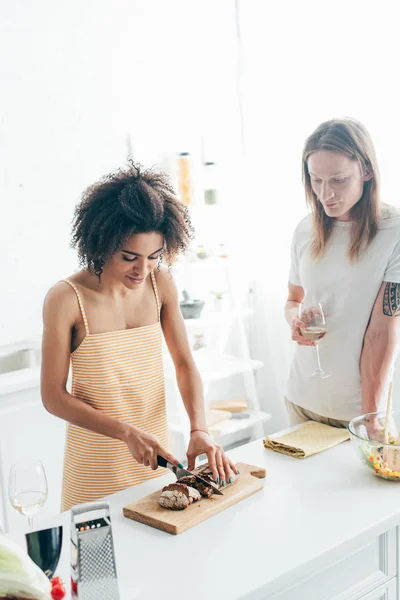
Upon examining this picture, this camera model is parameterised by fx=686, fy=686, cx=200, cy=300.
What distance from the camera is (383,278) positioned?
6.39ft

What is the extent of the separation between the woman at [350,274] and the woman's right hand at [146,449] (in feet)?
1.83

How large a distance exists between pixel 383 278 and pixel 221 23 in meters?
2.62

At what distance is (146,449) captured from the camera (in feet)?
5.30

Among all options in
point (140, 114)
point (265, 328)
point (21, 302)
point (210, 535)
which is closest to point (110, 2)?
point (140, 114)

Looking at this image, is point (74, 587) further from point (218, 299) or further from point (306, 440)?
point (218, 299)

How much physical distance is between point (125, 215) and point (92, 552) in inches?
34.5

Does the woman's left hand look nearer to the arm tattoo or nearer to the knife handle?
the knife handle

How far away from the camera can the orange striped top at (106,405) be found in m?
1.81

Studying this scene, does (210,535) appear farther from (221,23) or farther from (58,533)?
(221,23)

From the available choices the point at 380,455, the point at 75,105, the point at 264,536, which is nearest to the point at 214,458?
the point at 264,536

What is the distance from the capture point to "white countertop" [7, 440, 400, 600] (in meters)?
1.28

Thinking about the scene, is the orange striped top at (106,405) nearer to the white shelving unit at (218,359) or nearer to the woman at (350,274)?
the woman at (350,274)

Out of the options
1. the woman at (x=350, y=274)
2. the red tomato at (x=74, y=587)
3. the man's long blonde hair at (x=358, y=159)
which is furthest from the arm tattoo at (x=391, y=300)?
the red tomato at (x=74, y=587)

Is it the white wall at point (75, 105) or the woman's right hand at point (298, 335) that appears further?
the white wall at point (75, 105)
